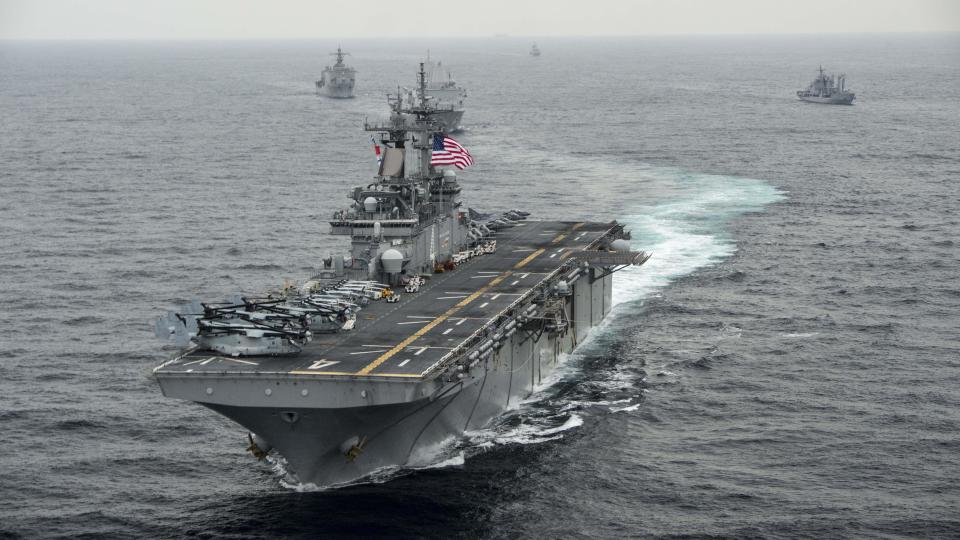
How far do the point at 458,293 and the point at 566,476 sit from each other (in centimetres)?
1140

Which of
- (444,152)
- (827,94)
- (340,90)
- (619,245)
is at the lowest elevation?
(619,245)

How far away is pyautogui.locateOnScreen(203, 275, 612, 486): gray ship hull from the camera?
33.9 metres

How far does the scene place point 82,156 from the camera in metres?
102

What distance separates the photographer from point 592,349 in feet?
167

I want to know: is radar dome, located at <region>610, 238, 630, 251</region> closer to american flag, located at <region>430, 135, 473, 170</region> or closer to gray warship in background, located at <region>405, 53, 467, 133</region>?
american flag, located at <region>430, 135, 473, 170</region>

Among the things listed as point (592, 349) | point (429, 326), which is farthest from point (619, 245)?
point (429, 326)

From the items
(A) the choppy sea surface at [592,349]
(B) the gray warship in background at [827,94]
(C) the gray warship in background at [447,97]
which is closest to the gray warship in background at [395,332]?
(A) the choppy sea surface at [592,349]

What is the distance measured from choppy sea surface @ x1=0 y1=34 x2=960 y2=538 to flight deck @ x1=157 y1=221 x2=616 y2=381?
3359 millimetres

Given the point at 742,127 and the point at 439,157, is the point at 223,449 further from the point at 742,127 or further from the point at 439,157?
the point at 742,127

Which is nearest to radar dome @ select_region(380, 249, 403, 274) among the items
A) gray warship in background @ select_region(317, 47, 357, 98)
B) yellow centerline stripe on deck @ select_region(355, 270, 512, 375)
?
yellow centerline stripe on deck @ select_region(355, 270, 512, 375)

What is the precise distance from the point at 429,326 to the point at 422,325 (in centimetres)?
27

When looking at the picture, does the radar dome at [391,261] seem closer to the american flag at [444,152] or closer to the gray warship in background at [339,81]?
the american flag at [444,152]

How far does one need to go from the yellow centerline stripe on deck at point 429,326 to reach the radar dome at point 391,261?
2789 mm

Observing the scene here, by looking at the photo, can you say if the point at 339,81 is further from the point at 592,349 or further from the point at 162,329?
the point at 162,329
